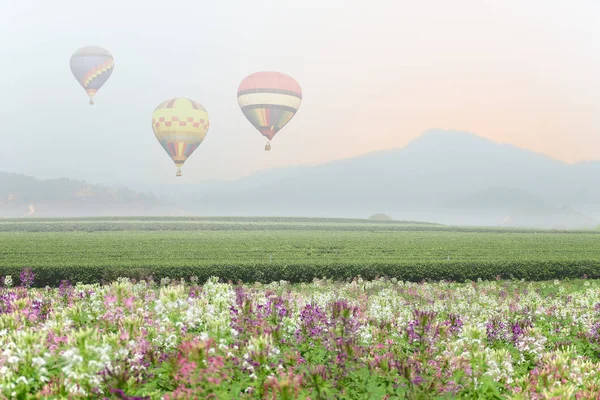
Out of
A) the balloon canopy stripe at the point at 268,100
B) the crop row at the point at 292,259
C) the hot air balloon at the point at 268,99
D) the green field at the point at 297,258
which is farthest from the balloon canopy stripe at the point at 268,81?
the green field at the point at 297,258

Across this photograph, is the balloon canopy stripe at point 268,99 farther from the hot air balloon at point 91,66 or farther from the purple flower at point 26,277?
the purple flower at point 26,277

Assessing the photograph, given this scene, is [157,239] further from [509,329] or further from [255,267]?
[509,329]

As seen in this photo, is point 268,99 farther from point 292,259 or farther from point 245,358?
point 245,358

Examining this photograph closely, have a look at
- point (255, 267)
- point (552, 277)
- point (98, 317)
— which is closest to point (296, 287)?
point (255, 267)

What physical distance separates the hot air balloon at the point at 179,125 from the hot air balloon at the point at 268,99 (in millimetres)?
5646

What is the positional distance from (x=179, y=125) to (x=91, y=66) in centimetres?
2182

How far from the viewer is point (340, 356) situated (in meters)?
7.15

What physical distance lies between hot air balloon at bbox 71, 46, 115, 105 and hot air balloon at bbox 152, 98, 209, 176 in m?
17.0

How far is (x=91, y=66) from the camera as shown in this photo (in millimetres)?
74750

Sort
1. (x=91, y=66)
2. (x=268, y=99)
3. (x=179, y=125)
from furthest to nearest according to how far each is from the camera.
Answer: (x=91, y=66)
(x=179, y=125)
(x=268, y=99)

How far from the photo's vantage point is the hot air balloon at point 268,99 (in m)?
61.9

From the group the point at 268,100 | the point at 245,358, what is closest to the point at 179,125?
the point at 268,100

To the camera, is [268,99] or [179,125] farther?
[179,125]


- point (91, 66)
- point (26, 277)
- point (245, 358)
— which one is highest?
point (91, 66)
